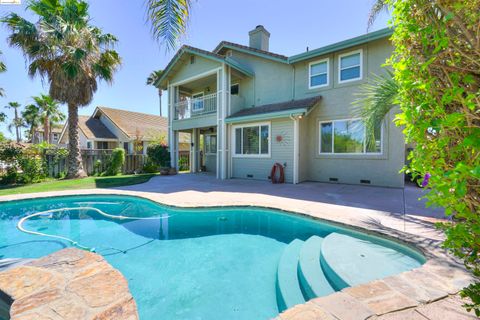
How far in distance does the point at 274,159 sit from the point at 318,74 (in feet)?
16.7

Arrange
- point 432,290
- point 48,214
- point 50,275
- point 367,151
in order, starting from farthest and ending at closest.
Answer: point 367,151 < point 48,214 < point 50,275 < point 432,290

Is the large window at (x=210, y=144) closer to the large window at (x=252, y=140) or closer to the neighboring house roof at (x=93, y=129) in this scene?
the large window at (x=252, y=140)

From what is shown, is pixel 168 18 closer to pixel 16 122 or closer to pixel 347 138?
pixel 347 138

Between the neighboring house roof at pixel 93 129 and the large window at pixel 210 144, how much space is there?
1348cm

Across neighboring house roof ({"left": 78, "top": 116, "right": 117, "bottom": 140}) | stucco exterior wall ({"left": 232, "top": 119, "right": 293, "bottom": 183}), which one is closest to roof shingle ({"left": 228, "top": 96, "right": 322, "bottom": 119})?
stucco exterior wall ({"left": 232, "top": 119, "right": 293, "bottom": 183})

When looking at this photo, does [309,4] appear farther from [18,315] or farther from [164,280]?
Result: [18,315]

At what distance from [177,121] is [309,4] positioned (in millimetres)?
10801

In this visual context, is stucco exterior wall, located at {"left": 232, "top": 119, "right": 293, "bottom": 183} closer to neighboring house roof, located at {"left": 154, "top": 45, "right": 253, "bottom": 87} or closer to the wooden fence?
neighboring house roof, located at {"left": 154, "top": 45, "right": 253, "bottom": 87}

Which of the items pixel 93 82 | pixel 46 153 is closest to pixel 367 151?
pixel 93 82

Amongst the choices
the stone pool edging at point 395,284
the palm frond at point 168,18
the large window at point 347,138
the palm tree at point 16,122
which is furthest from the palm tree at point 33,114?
the stone pool edging at point 395,284

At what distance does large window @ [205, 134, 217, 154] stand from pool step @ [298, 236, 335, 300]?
14.1 m

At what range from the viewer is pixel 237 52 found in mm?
15555

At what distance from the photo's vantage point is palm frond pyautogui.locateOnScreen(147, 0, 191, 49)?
432 cm

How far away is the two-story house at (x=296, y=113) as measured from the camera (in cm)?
1034
